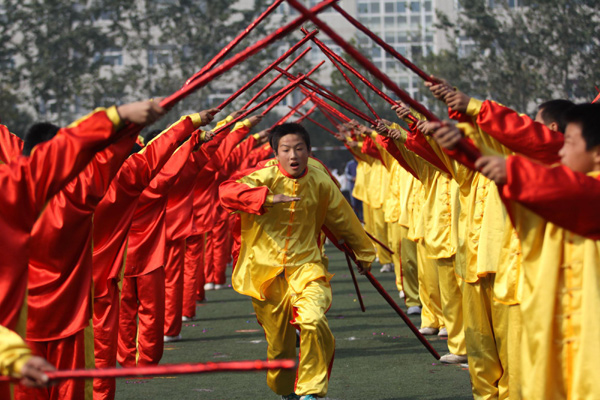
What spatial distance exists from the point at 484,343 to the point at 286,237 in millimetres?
1538

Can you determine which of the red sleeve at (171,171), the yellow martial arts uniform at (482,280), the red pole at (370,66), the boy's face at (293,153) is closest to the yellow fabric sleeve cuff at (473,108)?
the red pole at (370,66)

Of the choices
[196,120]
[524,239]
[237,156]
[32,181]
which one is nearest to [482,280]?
[524,239]

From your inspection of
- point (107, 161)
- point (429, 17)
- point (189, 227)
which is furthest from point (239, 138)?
point (429, 17)

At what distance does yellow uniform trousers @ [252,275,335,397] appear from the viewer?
18.6 feet

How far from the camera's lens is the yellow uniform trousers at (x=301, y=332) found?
224 inches

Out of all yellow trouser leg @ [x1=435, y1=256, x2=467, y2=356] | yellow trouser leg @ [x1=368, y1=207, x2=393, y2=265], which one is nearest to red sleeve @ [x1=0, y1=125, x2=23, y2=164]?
yellow trouser leg @ [x1=435, y1=256, x2=467, y2=356]

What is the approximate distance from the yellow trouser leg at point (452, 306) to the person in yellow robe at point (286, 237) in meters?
1.32

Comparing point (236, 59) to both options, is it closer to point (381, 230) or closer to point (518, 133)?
point (518, 133)

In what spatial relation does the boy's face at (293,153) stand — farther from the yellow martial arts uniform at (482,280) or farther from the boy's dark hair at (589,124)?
the boy's dark hair at (589,124)

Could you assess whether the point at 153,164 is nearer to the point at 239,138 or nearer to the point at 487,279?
the point at 487,279

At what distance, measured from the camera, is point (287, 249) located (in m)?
6.22

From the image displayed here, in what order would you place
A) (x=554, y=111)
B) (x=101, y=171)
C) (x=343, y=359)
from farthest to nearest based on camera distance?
(x=343, y=359) < (x=554, y=111) < (x=101, y=171)

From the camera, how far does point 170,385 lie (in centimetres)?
671

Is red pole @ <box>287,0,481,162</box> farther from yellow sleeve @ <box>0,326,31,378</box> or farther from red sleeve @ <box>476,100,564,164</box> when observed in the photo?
yellow sleeve @ <box>0,326,31,378</box>
